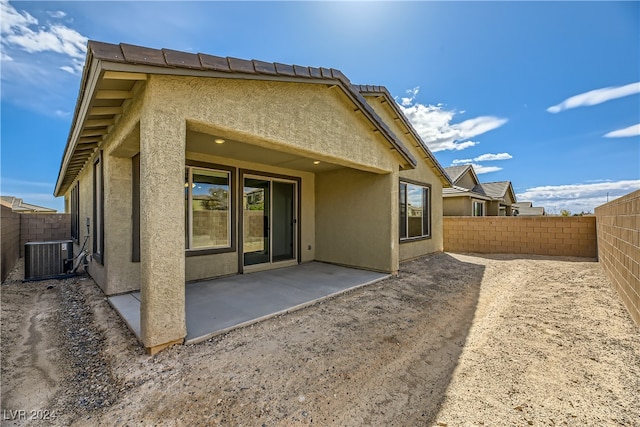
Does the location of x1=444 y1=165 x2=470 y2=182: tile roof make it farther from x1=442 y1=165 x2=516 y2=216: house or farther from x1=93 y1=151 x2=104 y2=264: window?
x1=93 y1=151 x2=104 y2=264: window

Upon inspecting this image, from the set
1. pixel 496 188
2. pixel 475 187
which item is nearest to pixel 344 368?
pixel 475 187

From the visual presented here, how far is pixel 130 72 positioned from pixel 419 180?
30.2 feet

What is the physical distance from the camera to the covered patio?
151 inches

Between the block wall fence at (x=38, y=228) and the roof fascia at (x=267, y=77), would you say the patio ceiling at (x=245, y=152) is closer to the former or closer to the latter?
the roof fascia at (x=267, y=77)

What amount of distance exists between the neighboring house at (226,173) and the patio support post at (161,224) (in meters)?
0.01

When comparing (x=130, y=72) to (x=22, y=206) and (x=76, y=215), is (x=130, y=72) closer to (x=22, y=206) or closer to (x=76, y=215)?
(x=76, y=215)

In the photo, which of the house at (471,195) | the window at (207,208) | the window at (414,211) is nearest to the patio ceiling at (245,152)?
the window at (207,208)

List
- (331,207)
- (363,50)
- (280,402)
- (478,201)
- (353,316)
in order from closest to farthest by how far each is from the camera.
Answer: (280,402), (353,316), (331,207), (363,50), (478,201)

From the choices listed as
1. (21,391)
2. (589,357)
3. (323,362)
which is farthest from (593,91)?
(21,391)

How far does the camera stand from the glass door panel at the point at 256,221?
271 inches

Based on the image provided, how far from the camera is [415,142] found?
1025 centimetres

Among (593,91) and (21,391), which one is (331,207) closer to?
(21,391)

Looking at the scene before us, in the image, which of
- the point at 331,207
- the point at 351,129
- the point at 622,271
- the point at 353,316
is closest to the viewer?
the point at 353,316

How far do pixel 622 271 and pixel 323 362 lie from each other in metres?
5.51
